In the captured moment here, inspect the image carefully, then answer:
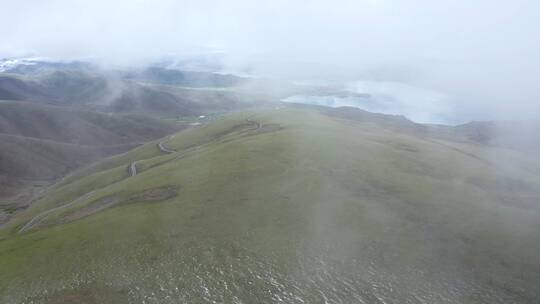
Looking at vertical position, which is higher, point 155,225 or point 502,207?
point 502,207

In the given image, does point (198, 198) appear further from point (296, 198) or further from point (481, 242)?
point (481, 242)

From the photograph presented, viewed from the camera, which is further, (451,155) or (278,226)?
(451,155)

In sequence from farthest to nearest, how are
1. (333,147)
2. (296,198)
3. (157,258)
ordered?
(333,147), (296,198), (157,258)

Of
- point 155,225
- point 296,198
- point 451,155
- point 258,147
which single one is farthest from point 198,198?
point 451,155

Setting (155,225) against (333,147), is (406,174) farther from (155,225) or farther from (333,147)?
(155,225)

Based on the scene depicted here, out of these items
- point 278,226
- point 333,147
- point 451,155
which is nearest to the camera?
point 278,226

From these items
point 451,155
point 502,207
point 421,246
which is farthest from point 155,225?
point 451,155
